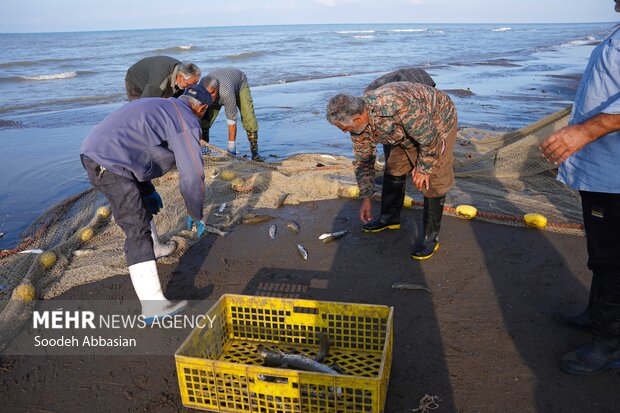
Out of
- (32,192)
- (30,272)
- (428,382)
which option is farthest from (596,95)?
(32,192)

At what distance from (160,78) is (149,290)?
3929mm

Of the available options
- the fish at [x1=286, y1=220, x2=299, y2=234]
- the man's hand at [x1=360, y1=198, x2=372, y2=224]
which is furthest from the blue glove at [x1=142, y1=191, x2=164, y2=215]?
the man's hand at [x1=360, y1=198, x2=372, y2=224]

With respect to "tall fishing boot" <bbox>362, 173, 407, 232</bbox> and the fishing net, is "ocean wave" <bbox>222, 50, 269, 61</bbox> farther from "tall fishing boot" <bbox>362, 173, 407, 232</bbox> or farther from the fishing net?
"tall fishing boot" <bbox>362, 173, 407, 232</bbox>

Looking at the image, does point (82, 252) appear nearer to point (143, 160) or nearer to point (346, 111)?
point (143, 160)

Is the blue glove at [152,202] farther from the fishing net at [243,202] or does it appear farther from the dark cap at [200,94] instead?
the dark cap at [200,94]

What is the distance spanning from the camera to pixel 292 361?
328 cm

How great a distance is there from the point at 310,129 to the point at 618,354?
1034cm

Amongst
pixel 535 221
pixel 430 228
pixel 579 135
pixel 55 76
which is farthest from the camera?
pixel 55 76

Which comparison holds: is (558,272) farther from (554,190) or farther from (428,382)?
(554,190)

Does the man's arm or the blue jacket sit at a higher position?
the man's arm

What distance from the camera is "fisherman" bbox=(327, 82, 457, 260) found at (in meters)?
4.09

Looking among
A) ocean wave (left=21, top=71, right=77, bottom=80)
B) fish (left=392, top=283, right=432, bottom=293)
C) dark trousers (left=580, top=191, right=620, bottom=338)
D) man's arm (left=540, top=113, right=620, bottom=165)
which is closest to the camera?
man's arm (left=540, top=113, right=620, bottom=165)

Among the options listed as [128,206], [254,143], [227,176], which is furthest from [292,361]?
[254,143]

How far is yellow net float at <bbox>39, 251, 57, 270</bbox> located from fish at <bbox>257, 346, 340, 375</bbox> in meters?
2.73
